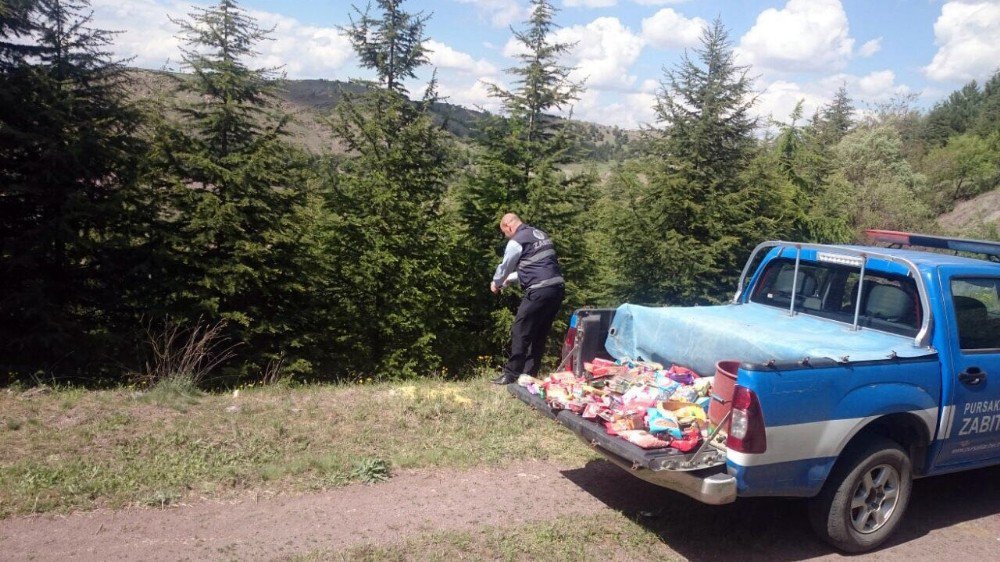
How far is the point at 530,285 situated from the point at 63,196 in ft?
25.4

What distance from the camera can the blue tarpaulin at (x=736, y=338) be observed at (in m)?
4.73

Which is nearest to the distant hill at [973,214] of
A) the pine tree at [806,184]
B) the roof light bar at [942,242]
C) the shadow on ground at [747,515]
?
the pine tree at [806,184]

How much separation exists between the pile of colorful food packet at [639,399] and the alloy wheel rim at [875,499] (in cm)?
118

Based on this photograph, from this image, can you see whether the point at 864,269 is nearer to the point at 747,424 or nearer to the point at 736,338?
the point at 736,338

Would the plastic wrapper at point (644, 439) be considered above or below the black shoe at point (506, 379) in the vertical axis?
above

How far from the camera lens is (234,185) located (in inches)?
448

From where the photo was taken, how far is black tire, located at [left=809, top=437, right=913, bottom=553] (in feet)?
14.9

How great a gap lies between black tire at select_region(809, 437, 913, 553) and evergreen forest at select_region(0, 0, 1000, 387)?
6937mm

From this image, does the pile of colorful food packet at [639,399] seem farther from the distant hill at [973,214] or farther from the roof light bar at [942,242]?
the distant hill at [973,214]

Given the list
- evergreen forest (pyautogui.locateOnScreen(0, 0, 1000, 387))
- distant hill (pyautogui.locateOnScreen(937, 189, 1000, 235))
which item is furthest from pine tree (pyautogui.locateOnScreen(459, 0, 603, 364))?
distant hill (pyautogui.locateOnScreen(937, 189, 1000, 235))

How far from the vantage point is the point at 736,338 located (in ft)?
A: 16.3

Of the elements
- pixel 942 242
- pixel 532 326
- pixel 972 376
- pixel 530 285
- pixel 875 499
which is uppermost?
pixel 942 242

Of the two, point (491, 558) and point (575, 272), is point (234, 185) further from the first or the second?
point (491, 558)

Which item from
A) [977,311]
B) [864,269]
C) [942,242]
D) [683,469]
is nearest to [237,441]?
[683,469]
